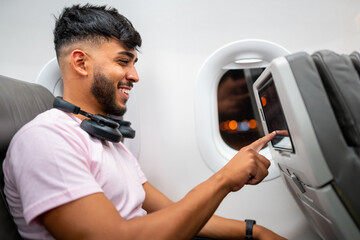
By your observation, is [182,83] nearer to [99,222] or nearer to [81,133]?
[81,133]

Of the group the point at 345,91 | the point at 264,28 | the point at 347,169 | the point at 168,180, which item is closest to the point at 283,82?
the point at 345,91

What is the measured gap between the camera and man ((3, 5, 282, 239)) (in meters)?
0.73

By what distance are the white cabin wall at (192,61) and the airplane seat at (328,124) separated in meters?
1.10

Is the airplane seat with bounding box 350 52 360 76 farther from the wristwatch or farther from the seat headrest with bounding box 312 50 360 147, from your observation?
the wristwatch

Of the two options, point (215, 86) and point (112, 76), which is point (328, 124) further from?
point (215, 86)

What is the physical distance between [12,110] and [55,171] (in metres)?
0.46

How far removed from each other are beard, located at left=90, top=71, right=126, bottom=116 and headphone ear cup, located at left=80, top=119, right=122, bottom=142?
0.21 meters

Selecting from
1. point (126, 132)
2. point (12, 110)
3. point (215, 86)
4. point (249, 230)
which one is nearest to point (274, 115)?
point (249, 230)

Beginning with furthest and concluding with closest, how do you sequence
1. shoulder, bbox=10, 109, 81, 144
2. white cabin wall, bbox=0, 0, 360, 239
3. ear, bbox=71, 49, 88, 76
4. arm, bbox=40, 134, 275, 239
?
white cabin wall, bbox=0, 0, 360, 239 → ear, bbox=71, 49, 88, 76 → shoulder, bbox=10, 109, 81, 144 → arm, bbox=40, 134, 275, 239

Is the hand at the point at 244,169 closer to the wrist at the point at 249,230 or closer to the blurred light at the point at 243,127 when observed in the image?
the wrist at the point at 249,230

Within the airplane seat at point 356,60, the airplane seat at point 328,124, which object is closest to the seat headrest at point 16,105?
the airplane seat at point 328,124

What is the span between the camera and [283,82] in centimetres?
79

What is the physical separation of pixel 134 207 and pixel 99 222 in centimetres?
30

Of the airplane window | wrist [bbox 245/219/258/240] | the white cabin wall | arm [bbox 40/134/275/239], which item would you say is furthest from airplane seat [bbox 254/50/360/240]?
the airplane window
